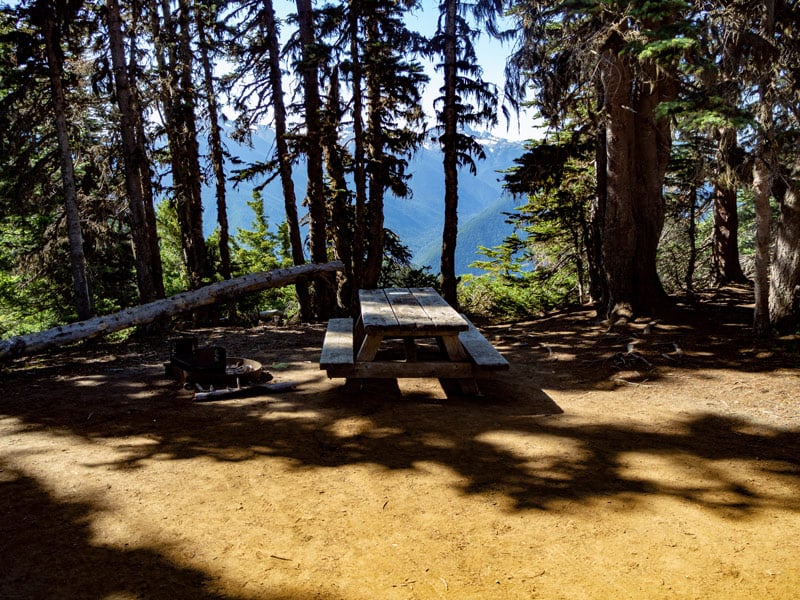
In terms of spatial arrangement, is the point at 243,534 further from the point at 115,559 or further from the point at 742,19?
the point at 742,19

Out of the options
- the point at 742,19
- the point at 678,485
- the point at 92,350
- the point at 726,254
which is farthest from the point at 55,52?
the point at 726,254

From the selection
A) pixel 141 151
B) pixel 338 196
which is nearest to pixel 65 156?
pixel 141 151

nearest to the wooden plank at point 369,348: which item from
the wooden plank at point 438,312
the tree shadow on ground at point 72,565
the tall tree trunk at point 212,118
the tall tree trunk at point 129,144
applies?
the wooden plank at point 438,312

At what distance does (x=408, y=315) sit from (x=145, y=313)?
19.7 feet

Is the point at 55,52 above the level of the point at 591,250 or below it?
above

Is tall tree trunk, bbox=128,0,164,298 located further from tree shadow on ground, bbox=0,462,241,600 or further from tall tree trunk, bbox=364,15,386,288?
tree shadow on ground, bbox=0,462,241,600

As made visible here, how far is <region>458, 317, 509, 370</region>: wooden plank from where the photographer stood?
539 centimetres

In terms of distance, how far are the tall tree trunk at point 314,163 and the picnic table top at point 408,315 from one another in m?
7.13

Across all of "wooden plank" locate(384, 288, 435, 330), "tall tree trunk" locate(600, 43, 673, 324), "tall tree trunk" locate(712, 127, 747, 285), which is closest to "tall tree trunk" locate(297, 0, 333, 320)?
"wooden plank" locate(384, 288, 435, 330)

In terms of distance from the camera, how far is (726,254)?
46.5 ft

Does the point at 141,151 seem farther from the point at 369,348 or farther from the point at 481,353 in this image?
the point at 481,353

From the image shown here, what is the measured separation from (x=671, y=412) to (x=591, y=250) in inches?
431

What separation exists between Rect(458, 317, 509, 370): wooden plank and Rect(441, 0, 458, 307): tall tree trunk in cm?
739

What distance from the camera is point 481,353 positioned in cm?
585
